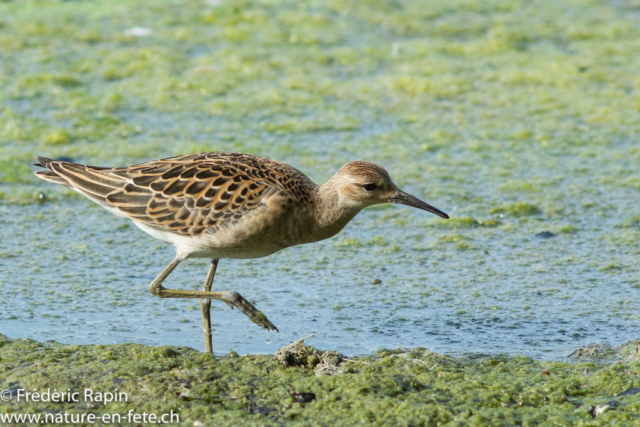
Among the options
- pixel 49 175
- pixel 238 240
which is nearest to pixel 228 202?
pixel 238 240

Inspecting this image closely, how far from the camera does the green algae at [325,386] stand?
491 centimetres

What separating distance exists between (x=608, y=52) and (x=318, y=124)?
4371 mm

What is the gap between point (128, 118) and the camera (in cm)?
1016

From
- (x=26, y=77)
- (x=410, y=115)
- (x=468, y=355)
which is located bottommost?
(x=468, y=355)

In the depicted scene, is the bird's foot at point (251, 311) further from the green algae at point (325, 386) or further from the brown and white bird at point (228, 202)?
the green algae at point (325, 386)

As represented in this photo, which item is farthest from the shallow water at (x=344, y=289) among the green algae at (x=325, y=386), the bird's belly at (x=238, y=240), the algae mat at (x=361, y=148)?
the bird's belly at (x=238, y=240)

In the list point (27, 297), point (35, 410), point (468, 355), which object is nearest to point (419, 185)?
point (468, 355)

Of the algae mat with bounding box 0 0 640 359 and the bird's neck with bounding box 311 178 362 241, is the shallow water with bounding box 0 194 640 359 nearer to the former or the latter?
the algae mat with bounding box 0 0 640 359

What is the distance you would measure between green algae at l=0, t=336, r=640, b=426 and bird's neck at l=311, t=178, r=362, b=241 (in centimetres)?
102

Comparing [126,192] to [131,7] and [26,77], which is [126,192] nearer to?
[26,77]

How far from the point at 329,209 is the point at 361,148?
3391 mm

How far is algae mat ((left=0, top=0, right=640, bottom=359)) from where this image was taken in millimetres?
6523

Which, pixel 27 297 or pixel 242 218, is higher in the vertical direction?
pixel 242 218

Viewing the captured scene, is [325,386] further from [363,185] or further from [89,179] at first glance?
[89,179]
